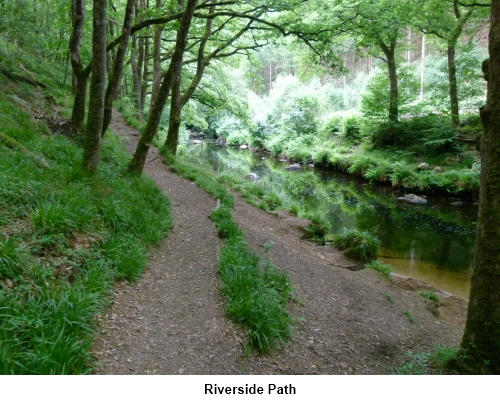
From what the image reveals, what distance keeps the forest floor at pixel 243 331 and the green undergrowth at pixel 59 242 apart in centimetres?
30

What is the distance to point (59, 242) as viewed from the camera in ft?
13.5

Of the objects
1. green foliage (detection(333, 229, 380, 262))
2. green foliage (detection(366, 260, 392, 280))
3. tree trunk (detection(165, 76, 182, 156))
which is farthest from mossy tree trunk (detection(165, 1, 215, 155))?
green foliage (detection(366, 260, 392, 280))

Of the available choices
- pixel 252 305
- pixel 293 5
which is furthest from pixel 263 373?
pixel 293 5

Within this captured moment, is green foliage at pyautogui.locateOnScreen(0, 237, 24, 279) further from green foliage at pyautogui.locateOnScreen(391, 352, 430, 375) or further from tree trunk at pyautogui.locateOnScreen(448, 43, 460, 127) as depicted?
tree trunk at pyautogui.locateOnScreen(448, 43, 460, 127)

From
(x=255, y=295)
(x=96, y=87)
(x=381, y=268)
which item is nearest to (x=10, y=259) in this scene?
(x=255, y=295)

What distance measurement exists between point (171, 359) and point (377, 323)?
3445mm

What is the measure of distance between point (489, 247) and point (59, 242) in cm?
480

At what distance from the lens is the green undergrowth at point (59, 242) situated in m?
2.75

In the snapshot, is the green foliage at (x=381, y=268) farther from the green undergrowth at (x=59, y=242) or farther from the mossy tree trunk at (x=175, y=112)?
the mossy tree trunk at (x=175, y=112)

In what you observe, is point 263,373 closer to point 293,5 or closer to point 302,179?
point 293,5

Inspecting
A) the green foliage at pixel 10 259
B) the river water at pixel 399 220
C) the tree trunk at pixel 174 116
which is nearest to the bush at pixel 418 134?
the river water at pixel 399 220

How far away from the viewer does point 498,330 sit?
3408 millimetres

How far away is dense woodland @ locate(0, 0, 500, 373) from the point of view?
137 inches

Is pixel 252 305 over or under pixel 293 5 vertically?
under
